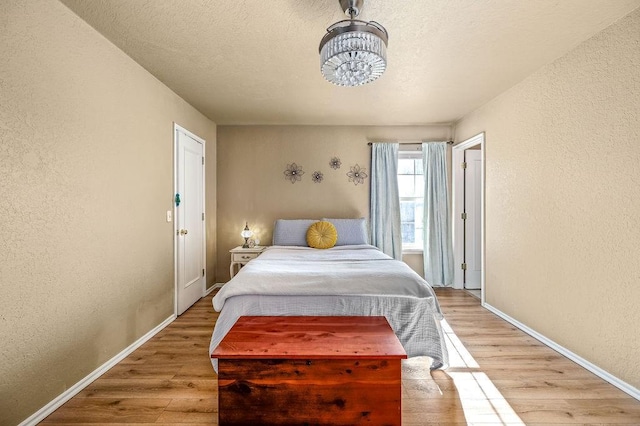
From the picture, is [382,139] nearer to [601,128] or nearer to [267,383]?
[601,128]

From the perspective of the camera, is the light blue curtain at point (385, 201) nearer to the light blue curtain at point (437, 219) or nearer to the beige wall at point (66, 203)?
the light blue curtain at point (437, 219)

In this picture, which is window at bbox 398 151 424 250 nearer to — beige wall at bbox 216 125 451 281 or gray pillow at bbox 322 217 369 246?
beige wall at bbox 216 125 451 281

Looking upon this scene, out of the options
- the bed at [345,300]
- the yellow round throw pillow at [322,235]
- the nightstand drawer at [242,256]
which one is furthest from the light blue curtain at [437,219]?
the nightstand drawer at [242,256]

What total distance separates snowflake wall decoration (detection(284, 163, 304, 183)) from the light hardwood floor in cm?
251

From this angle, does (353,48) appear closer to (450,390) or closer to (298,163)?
(450,390)

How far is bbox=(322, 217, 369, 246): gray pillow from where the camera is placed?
3.95m

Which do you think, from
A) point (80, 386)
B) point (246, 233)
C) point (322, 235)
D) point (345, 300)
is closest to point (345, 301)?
point (345, 300)

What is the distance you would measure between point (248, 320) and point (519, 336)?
2.53 m

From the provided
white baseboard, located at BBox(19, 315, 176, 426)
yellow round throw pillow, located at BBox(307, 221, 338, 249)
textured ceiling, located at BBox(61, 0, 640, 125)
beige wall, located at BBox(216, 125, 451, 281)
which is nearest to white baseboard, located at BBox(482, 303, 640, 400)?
yellow round throw pillow, located at BBox(307, 221, 338, 249)

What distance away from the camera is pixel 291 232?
3.99 metres

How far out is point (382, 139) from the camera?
14.8ft

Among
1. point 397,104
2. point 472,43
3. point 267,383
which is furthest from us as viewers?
point 397,104

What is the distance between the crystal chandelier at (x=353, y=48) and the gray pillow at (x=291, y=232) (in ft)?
7.84

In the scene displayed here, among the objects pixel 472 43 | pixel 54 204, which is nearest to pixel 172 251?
pixel 54 204
